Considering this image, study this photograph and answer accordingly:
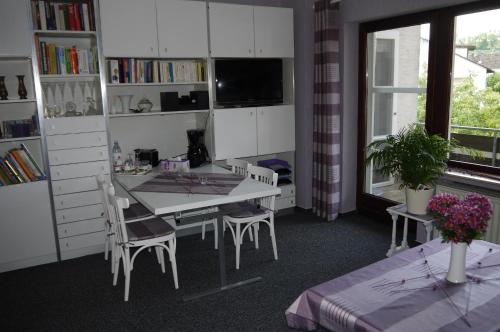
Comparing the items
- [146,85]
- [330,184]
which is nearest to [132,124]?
[146,85]

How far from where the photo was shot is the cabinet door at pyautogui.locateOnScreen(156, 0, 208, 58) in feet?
13.1

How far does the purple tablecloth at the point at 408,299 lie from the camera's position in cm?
152

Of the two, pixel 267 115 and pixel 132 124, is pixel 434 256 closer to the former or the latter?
pixel 267 115

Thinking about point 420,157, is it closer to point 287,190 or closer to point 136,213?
point 287,190

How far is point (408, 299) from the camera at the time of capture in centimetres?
167

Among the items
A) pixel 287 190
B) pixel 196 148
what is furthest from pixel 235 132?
pixel 287 190

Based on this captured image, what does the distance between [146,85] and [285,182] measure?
6.25 ft

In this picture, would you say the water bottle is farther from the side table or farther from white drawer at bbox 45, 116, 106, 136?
the side table

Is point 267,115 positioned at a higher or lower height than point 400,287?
higher

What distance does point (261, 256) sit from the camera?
378cm

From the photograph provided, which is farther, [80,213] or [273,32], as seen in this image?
[273,32]

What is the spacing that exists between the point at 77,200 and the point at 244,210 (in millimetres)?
1578

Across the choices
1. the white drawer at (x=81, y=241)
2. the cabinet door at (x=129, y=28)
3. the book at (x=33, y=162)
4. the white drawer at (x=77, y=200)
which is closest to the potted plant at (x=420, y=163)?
the cabinet door at (x=129, y=28)

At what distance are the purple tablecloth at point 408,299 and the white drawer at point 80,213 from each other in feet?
8.70
